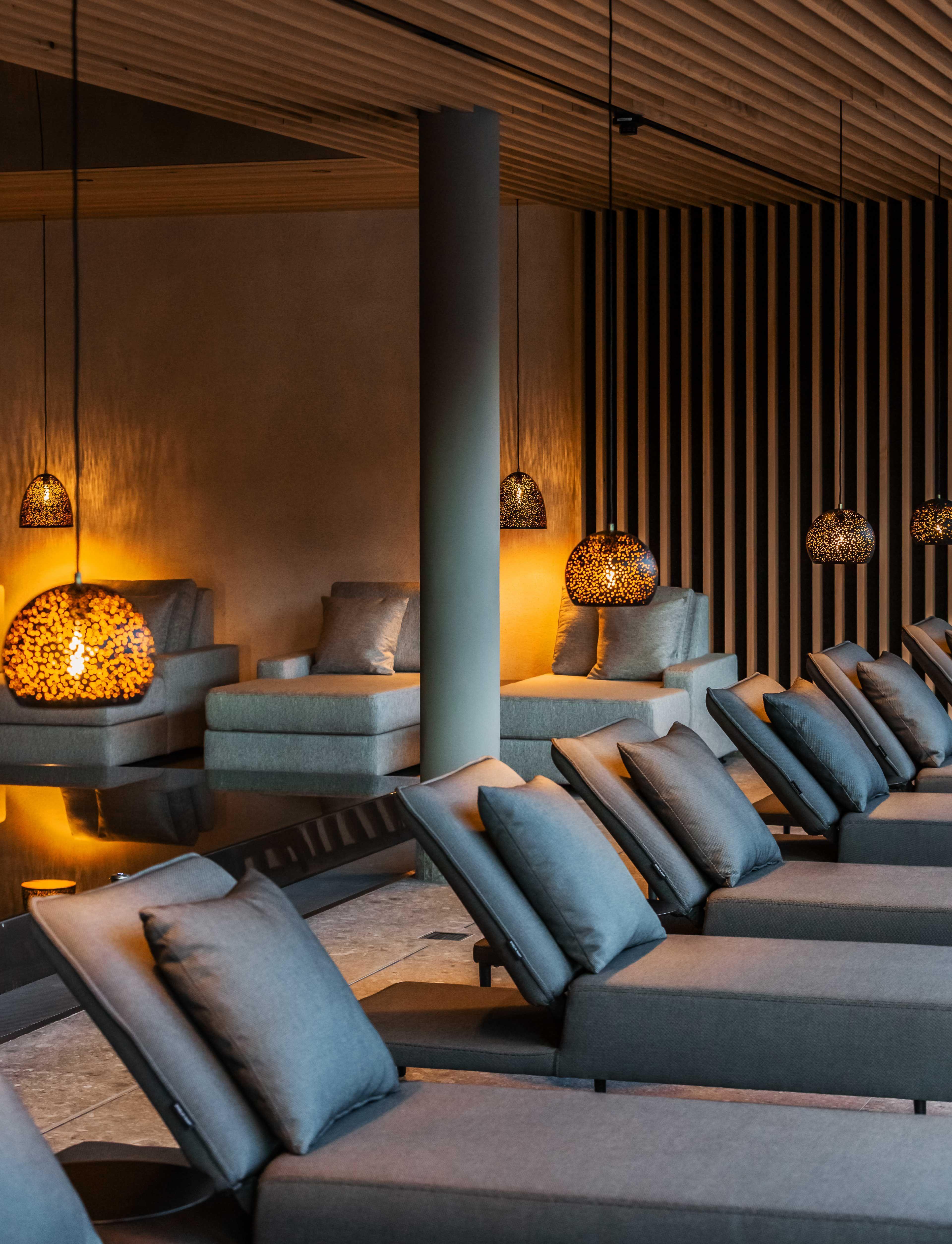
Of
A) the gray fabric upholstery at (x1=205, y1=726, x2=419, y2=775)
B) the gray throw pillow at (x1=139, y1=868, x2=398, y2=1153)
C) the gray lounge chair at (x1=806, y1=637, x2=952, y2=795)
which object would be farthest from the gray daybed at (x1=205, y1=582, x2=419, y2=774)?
the gray throw pillow at (x1=139, y1=868, x2=398, y2=1153)

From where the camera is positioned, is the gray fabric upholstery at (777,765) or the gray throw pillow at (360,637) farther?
the gray throw pillow at (360,637)

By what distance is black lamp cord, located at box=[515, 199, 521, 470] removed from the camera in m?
8.93

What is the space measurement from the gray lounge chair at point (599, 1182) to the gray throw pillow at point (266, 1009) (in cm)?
8

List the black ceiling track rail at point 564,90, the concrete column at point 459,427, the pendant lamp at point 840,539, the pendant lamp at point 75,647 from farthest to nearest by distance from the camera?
the pendant lamp at point 840,539 → the concrete column at point 459,427 → the black ceiling track rail at point 564,90 → the pendant lamp at point 75,647

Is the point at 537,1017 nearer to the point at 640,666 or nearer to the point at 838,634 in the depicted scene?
the point at 640,666

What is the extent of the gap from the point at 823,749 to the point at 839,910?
1.13 meters

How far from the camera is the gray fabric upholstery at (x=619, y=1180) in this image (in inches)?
85.0

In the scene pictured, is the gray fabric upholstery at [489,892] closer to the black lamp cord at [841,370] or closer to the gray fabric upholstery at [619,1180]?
the gray fabric upholstery at [619,1180]

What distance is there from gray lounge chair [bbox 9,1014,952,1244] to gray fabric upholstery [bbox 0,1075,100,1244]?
0.06ft

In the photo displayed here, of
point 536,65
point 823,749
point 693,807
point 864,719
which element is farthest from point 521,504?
point 693,807

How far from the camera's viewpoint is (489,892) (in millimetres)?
3252

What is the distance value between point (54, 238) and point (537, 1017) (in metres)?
7.60

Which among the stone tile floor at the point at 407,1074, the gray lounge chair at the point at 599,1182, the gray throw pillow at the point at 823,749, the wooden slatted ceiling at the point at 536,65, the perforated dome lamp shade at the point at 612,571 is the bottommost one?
the stone tile floor at the point at 407,1074

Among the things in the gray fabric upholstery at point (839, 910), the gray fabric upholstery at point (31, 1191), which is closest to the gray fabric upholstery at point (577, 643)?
the gray fabric upholstery at point (839, 910)
